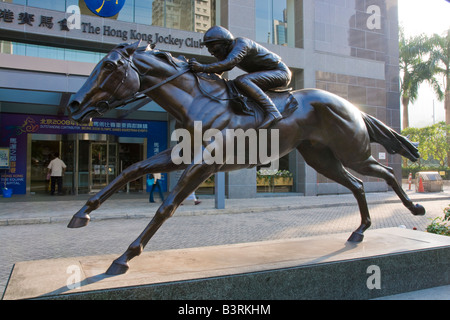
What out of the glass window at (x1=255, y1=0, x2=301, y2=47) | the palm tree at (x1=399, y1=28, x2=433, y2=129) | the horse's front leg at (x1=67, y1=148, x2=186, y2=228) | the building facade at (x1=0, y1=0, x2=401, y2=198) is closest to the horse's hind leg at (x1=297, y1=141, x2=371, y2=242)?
the horse's front leg at (x1=67, y1=148, x2=186, y2=228)

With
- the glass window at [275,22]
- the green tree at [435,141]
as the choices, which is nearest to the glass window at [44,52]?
the glass window at [275,22]

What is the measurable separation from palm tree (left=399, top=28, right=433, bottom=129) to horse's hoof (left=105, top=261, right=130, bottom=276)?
3727 cm

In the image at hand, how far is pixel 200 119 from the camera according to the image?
3.37 meters

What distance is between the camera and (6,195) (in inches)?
637

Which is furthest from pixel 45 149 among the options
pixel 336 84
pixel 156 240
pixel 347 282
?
pixel 347 282

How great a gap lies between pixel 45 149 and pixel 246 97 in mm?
17386

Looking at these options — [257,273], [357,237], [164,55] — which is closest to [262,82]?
[164,55]

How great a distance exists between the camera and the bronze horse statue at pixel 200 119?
120 inches

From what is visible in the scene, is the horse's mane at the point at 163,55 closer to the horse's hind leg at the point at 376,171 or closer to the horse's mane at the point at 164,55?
the horse's mane at the point at 164,55

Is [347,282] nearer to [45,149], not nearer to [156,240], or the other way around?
[156,240]

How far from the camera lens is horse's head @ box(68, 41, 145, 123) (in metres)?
2.99

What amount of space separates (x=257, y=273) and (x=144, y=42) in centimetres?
1270

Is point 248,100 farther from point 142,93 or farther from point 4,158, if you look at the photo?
point 4,158

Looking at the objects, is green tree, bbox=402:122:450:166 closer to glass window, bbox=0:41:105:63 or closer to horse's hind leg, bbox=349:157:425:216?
glass window, bbox=0:41:105:63
